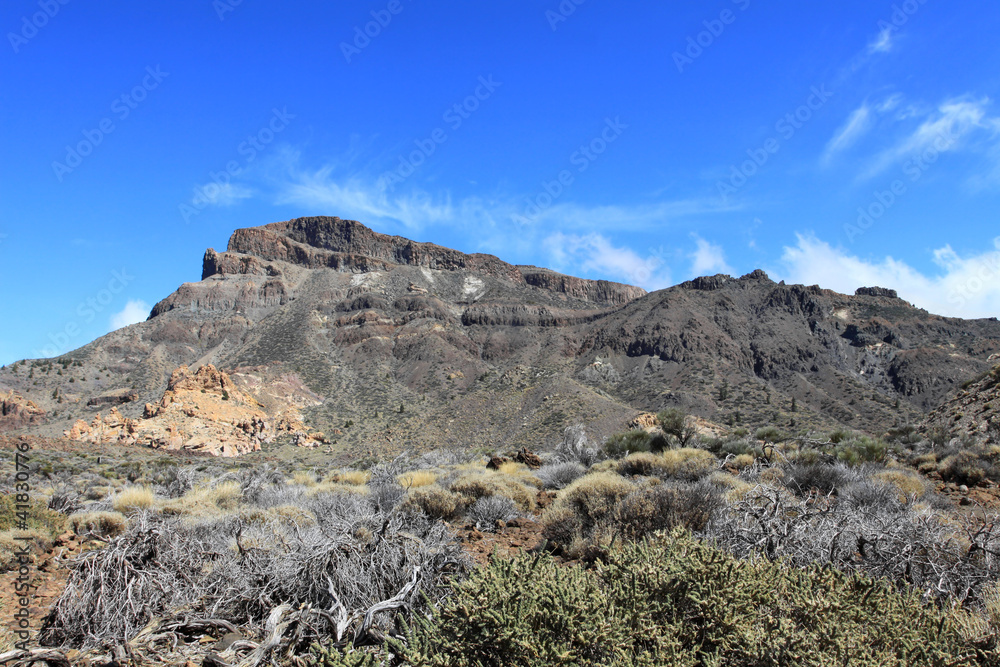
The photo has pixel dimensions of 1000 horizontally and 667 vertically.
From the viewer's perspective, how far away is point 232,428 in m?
42.4

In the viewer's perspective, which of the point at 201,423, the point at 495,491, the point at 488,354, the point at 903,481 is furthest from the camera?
the point at 488,354

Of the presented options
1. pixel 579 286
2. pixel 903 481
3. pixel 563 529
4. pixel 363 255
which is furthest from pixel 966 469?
pixel 579 286

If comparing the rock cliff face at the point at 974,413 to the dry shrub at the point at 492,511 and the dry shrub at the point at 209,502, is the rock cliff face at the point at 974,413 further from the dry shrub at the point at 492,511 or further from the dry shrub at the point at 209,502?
the dry shrub at the point at 209,502

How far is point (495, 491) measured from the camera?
9.14m

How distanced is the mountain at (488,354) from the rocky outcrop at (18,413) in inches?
22.2

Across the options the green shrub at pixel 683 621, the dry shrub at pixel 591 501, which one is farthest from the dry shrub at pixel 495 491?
the green shrub at pixel 683 621

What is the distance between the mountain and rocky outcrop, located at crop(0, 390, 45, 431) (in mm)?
565

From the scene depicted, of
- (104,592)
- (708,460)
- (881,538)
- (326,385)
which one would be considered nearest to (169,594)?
(104,592)

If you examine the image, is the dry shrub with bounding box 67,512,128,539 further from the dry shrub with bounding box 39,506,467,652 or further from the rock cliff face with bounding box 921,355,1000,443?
the rock cliff face with bounding box 921,355,1000,443

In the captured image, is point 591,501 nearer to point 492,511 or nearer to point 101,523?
point 492,511

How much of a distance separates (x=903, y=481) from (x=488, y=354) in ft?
225

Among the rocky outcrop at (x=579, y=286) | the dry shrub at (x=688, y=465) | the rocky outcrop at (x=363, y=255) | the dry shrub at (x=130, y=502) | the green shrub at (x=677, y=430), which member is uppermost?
the rocky outcrop at (x=363, y=255)

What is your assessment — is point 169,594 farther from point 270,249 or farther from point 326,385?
point 270,249

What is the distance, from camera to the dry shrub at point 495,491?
29.7 ft
